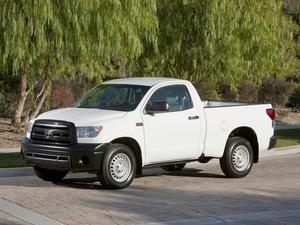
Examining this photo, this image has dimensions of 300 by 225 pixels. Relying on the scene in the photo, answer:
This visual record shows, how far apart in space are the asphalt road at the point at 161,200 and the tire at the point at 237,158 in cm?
21

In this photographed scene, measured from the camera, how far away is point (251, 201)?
418 inches

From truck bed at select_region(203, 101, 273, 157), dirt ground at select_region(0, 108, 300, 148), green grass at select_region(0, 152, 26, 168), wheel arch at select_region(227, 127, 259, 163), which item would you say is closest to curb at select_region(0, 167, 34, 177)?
green grass at select_region(0, 152, 26, 168)

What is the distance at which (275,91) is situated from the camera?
3319 cm

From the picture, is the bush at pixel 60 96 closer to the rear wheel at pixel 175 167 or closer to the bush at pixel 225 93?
the bush at pixel 225 93

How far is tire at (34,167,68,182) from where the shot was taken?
12.3m

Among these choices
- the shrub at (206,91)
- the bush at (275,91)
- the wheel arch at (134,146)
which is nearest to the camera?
the wheel arch at (134,146)

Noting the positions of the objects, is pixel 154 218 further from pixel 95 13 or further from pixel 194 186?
pixel 95 13

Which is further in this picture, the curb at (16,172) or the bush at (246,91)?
the bush at (246,91)

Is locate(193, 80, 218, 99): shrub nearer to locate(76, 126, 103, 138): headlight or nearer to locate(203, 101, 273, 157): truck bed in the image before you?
locate(203, 101, 273, 157): truck bed

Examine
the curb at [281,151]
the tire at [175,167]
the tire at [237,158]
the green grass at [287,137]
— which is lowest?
the curb at [281,151]

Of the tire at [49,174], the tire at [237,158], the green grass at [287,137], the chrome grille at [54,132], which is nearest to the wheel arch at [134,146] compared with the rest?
the chrome grille at [54,132]

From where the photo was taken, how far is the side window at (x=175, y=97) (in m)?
12.4

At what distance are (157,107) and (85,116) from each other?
1.32 m

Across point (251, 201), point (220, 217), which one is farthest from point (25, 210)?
point (251, 201)
